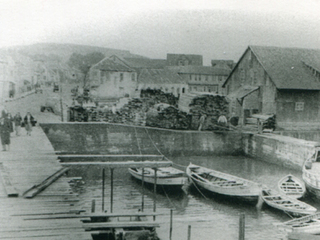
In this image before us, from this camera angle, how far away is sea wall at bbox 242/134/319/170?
677 inches

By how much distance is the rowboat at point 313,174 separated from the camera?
1313 cm

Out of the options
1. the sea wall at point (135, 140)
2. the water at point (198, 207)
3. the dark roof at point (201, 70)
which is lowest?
the water at point (198, 207)

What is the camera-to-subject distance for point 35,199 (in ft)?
21.1

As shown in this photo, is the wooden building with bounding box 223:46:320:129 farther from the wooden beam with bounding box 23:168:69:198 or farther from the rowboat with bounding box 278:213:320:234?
the wooden beam with bounding box 23:168:69:198

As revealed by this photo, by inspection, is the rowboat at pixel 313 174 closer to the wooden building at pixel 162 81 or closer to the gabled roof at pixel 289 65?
the gabled roof at pixel 289 65

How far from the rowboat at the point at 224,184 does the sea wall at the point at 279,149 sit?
381 centimetres

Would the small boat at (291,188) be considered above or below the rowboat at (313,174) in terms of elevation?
below

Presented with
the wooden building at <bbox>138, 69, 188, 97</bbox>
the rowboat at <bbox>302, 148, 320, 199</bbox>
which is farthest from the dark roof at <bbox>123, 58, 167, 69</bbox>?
the rowboat at <bbox>302, 148, 320, 199</bbox>

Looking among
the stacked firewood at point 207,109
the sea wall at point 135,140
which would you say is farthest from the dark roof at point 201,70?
the sea wall at point 135,140

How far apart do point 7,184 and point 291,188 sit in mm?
9832

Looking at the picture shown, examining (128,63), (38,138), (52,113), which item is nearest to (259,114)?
(128,63)

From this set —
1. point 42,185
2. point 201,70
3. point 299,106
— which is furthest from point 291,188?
point 201,70

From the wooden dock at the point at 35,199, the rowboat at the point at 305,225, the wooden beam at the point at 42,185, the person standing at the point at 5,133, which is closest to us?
the wooden dock at the point at 35,199

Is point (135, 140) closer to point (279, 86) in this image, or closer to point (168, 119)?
point (168, 119)
